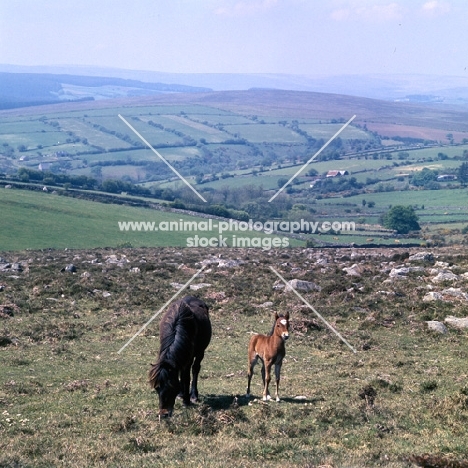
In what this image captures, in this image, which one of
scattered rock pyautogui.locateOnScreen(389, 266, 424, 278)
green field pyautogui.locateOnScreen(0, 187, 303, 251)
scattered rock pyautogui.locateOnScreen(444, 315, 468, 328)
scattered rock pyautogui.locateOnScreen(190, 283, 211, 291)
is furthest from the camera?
green field pyautogui.locateOnScreen(0, 187, 303, 251)

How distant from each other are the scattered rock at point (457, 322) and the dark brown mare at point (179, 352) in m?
12.0

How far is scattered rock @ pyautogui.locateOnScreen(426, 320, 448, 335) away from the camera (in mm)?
22786

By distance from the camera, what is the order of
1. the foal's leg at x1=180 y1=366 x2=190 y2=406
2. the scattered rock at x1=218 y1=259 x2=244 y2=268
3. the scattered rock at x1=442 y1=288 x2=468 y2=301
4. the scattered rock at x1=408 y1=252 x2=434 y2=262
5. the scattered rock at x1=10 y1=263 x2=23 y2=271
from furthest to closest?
the scattered rock at x1=218 y1=259 x2=244 y2=268 → the scattered rock at x1=408 y1=252 x2=434 y2=262 → the scattered rock at x1=10 y1=263 x2=23 y2=271 → the scattered rock at x1=442 y1=288 x2=468 y2=301 → the foal's leg at x1=180 y1=366 x2=190 y2=406

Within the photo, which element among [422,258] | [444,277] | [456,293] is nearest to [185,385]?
[456,293]

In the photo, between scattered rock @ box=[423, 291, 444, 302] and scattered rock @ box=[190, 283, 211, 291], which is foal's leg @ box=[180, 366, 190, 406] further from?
scattered rock @ box=[190, 283, 211, 291]

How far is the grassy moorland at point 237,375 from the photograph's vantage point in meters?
10.6

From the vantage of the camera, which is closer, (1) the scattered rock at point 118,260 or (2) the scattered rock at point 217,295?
(2) the scattered rock at point 217,295

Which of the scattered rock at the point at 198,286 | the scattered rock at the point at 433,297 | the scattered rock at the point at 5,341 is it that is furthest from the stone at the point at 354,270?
the scattered rock at the point at 5,341

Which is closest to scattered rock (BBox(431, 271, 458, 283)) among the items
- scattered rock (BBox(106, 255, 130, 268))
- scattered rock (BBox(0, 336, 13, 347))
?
scattered rock (BBox(106, 255, 130, 268))

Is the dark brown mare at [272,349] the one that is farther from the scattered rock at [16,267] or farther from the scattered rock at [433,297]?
the scattered rock at [16,267]

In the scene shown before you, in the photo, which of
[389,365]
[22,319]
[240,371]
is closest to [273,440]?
[240,371]

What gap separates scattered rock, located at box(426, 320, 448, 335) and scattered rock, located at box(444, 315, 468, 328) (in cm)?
41

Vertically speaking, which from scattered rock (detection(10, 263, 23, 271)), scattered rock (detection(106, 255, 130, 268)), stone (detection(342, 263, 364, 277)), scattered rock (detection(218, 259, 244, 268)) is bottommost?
scattered rock (detection(106, 255, 130, 268))

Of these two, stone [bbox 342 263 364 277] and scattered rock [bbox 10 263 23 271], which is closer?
stone [bbox 342 263 364 277]
